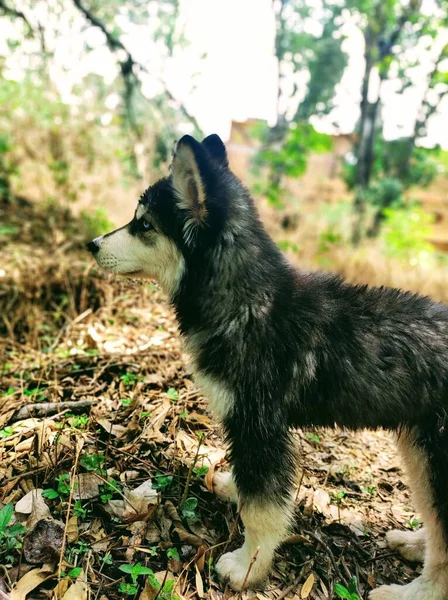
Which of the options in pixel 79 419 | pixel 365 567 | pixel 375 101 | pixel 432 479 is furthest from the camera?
pixel 375 101

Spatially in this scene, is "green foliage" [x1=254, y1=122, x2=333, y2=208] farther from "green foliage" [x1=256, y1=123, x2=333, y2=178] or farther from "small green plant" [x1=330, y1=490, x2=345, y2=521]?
"small green plant" [x1=330, y1=490, x2=345, y2=521]

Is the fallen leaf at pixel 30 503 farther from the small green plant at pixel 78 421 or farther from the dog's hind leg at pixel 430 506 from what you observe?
the dog's hind leg at pixel 430 506

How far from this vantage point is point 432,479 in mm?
2385

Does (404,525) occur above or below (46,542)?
below

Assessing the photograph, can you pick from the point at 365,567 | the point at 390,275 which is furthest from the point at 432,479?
the point at 390,275

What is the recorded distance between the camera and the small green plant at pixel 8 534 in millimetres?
2139

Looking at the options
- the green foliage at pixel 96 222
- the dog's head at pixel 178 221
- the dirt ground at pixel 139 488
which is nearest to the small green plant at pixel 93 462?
the dirt ground at pixel 139 488

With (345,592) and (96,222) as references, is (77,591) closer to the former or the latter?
(345,592)

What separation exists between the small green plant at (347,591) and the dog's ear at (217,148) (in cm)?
264

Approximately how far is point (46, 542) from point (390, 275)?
8631 mm

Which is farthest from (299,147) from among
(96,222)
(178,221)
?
(178,221)

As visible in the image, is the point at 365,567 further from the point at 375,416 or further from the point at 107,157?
the point at 107,157

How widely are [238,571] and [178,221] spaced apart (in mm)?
2018

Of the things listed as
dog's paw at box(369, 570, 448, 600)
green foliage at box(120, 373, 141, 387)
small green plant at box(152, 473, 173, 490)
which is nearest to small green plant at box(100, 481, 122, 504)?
small green plant at box(152, 473, 173, 490)
